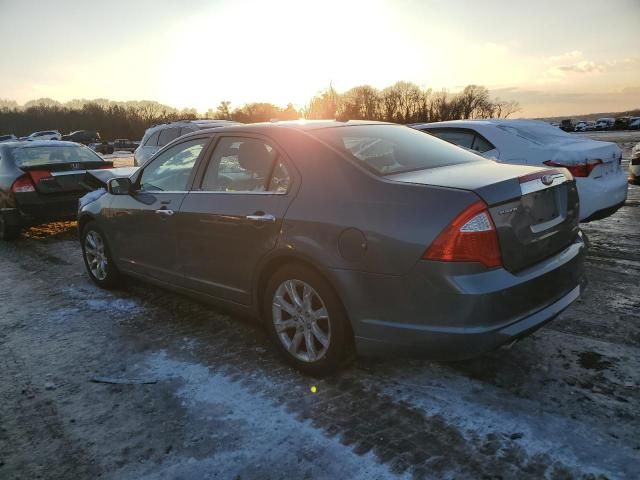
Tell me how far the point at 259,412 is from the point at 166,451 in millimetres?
552

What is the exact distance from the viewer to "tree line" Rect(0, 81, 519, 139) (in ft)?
286

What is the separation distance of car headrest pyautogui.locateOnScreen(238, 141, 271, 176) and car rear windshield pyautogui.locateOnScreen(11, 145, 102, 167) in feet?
19.4

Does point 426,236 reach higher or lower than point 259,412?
higher

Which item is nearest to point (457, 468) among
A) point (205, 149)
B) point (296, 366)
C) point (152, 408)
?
point (296, 366)

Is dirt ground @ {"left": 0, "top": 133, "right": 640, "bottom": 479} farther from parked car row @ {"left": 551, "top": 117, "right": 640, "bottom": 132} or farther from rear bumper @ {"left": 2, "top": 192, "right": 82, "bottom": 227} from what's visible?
parked car row @ {"left": 551, "top": 117, "right": 640, "bottom": 132}

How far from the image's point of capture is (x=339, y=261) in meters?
2.92

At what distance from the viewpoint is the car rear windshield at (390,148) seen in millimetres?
3220

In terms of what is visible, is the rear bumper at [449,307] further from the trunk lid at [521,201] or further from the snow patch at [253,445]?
the snow patch at [253,445]

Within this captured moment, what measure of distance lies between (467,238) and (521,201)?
454 mm

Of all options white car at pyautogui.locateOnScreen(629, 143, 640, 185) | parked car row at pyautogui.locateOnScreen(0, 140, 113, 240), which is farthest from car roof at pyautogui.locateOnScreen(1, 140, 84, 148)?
white car at pyautogui.locateOnScreen(629, 143, 640, 185)

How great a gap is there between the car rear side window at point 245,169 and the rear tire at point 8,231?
5729 mm

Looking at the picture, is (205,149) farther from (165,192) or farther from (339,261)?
(339,261)

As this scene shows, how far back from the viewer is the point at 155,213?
4352 millimetres

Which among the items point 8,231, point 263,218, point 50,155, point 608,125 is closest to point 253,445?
point 263,218
